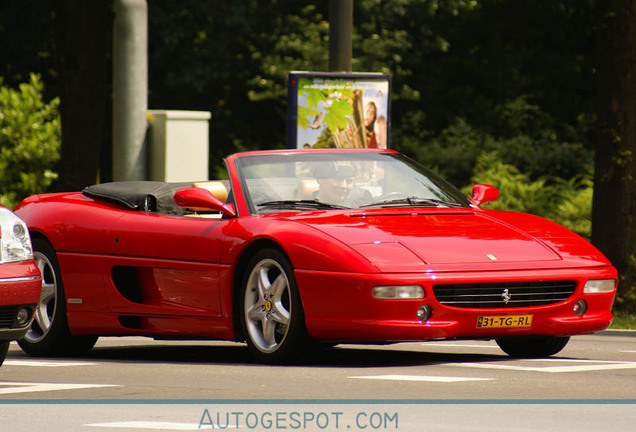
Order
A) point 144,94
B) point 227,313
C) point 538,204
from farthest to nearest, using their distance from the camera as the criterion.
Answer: point 538,204
point 144,94
point 227,313

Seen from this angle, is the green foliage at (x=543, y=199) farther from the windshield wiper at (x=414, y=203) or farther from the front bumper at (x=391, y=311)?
the front bumper at (x=391, y=311)

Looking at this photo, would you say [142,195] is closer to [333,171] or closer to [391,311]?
[333,171]

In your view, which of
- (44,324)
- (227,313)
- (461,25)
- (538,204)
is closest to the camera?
(227,313)

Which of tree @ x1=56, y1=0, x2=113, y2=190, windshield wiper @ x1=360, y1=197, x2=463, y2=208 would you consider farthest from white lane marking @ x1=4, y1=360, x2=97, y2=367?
tree @ x1=56, y1=0, x2=113, y2=190

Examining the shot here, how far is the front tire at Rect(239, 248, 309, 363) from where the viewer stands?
10.1 metres

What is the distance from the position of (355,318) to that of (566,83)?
28.2m

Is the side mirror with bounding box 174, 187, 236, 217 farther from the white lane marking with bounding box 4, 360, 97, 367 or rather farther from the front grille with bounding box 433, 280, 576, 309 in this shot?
the front grille with bounding box 433, 280, 576, 309

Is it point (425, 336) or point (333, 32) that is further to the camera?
point (333, 32)

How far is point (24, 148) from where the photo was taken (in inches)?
1227

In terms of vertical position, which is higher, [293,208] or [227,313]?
[293,208]

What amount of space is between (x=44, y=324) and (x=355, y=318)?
10.1 ft

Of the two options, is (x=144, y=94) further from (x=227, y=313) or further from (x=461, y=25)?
(x=461, y=25)

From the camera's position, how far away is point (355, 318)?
9.91 m
